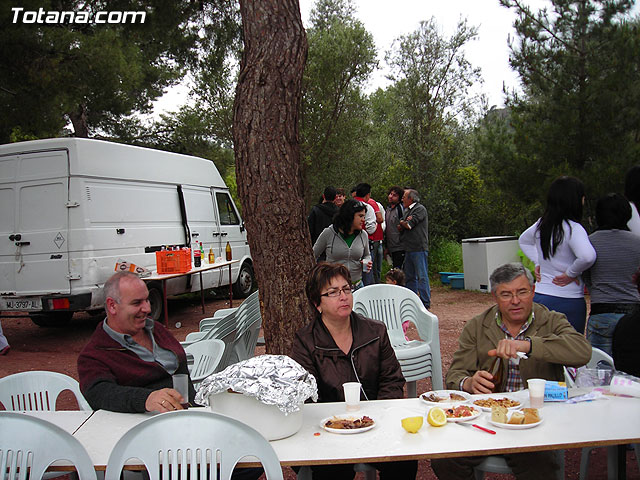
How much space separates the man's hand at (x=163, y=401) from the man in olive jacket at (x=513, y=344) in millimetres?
1199

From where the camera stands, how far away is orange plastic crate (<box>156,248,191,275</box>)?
8.48 meters

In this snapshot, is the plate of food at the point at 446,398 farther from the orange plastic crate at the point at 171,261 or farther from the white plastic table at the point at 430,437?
the orange plastic crate at the point at 171,261

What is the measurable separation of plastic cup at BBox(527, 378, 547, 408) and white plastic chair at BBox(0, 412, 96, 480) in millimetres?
1695

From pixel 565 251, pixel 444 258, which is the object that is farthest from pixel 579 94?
pixel 565 251

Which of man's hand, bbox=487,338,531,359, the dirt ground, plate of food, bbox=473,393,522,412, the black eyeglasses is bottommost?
the dirt ground

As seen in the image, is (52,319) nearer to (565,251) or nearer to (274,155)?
(274,155)

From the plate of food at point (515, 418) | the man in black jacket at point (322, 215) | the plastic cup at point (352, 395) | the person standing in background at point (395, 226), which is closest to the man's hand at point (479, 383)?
the plate of food at point (515, 418)

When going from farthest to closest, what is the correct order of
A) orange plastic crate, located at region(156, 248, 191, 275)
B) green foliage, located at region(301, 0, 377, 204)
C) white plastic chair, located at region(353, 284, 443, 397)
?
green foliage, located at region(301, 0, 377, 204), orange plastic crate, located at region(156, 248, 191, 275), white plastic chair, located at region(353, 284, 443, 397)

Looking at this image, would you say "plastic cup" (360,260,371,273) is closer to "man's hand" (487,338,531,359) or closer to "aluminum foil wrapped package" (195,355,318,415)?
"man's hand" (487,338,531,359)

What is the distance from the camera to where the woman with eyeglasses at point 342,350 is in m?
2.97

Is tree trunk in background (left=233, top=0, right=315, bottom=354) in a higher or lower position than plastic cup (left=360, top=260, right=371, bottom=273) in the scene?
higher

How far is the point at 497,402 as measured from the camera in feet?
8.22

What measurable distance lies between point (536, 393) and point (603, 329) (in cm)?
173

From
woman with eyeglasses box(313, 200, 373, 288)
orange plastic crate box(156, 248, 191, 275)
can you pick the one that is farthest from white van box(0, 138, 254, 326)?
woman with eyeglasses box(313, 200, 373, 288)
